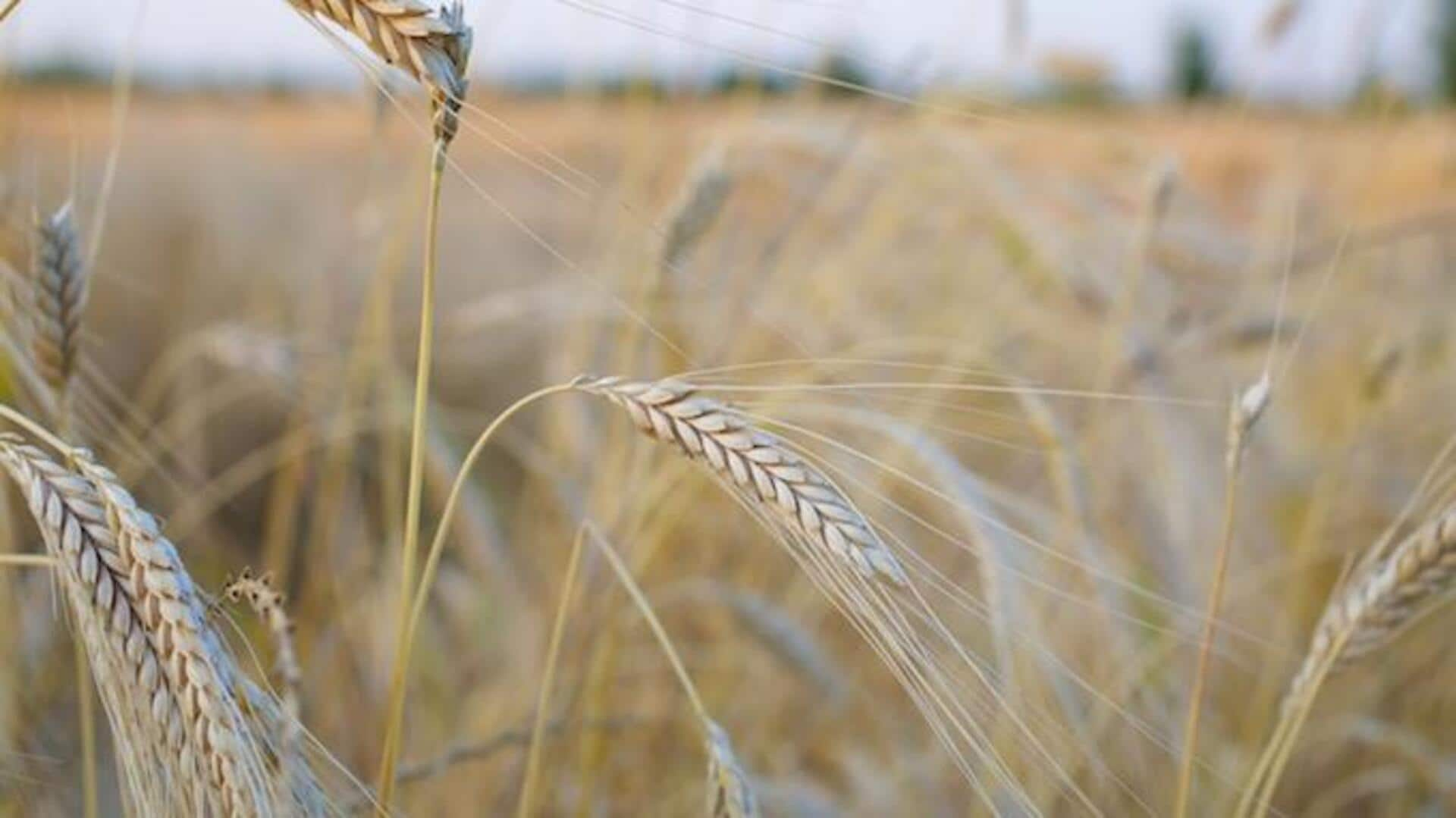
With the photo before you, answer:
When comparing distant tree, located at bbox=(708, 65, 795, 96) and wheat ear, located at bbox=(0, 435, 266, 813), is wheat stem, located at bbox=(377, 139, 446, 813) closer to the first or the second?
wheat ear, located at bbox=(0, 435, 266, 813)

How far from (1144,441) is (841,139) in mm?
683

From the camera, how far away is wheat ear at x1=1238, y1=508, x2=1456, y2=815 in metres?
0.83

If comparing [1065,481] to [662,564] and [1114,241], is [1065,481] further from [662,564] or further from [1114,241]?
[1114,241]

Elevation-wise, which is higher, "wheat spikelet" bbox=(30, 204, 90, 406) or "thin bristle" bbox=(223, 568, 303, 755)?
"wheat spikelet" bbox=(30, 204, 90, 406)

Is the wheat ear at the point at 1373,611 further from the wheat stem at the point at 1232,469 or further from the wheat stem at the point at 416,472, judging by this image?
the wheat stem at the point at 416,472

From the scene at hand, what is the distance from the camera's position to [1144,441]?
2197 mm

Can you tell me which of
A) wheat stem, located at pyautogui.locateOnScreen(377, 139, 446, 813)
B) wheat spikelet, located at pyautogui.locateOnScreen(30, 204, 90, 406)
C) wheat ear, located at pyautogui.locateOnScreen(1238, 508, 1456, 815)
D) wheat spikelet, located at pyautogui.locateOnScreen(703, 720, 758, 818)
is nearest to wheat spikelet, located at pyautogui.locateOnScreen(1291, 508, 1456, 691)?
wheat ear, located at pyautogui.locateOnScreen(1238, 508, 1456, 815)

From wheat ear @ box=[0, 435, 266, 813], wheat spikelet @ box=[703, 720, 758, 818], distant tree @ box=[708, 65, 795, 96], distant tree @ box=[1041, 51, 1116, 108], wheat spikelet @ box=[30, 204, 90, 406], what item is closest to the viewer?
wheat ear @ box=[0, 435, 266, 813]

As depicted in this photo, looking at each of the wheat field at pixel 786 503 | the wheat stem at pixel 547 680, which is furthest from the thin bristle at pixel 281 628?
the wheat stem at pixel 547 680

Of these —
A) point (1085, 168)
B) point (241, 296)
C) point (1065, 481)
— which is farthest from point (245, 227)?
point (1065, 481)

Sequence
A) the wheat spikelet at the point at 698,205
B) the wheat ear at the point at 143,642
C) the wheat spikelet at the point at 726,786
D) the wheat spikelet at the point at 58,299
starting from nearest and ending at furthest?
the wheat ear at the point at 143,642 < the wheat spikelet at the point at 726,786 < the wheat spikelet at the point at 58,299 < the wheat spikelet at the point at 698,205

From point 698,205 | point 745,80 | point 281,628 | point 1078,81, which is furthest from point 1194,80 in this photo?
point 281,628

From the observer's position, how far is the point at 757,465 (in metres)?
0.64

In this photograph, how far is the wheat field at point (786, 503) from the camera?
653 millimetres
